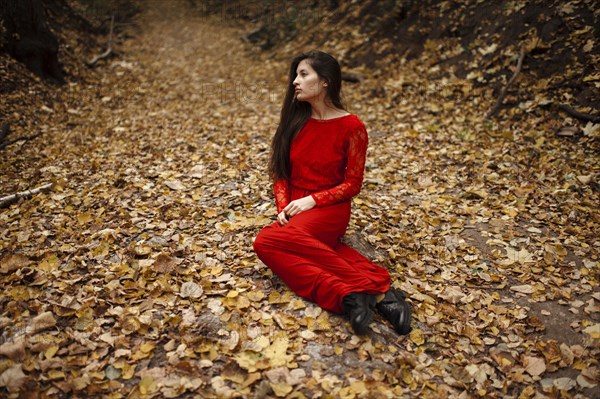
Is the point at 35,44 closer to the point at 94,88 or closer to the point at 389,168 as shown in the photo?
the point at 94,88

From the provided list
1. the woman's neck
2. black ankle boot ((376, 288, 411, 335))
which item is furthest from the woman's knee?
the woman's neck

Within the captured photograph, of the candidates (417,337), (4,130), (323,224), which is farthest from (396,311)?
(4,130)

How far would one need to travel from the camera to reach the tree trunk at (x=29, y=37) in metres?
7.34

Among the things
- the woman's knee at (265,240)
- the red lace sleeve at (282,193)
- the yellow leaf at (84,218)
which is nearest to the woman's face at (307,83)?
the red lace sleeve at (282,193)

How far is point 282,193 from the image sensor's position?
3391 mm

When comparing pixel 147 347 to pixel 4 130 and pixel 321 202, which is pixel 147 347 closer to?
pixel 321 202

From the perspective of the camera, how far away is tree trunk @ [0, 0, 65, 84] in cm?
734

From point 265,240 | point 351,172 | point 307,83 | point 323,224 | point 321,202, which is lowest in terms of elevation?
point 265,240

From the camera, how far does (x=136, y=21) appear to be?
17391 mm

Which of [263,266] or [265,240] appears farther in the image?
[263,266]

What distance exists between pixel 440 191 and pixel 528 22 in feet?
15.3

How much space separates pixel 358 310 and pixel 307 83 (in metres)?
1.83

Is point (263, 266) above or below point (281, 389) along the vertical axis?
above

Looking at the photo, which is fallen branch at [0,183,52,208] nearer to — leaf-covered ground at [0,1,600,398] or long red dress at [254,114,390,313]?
leaf-covered ground at [0,1,600,398]
